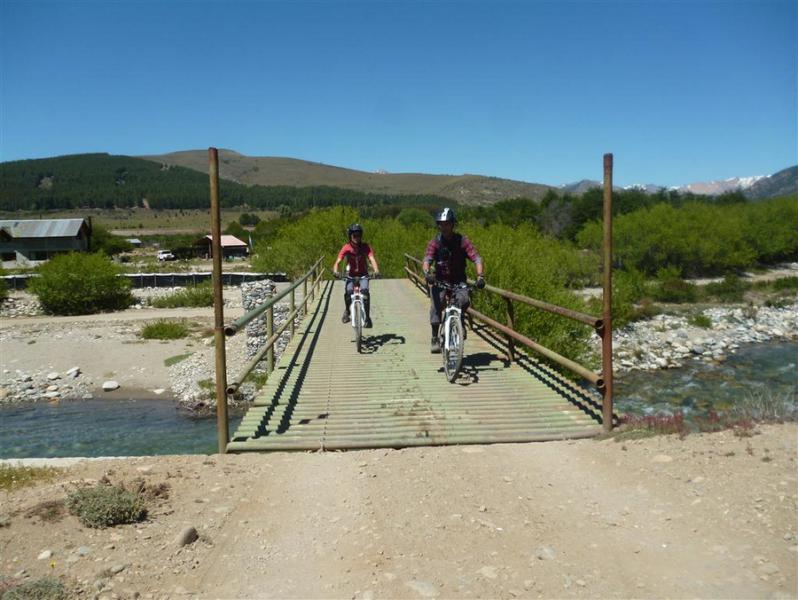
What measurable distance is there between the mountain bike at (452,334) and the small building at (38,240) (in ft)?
255

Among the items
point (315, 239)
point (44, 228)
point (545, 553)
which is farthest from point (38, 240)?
point (545, 553)

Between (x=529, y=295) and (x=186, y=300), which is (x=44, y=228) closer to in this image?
(x=186, y=300)

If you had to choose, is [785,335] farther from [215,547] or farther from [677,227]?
[215,547]

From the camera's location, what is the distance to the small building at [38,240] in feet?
252

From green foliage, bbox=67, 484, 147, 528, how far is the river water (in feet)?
38.7

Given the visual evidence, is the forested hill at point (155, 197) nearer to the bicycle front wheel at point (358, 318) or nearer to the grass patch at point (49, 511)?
the bicycle front wheel at point (358, 318)

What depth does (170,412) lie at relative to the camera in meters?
21.2

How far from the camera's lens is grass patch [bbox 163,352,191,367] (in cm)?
2748

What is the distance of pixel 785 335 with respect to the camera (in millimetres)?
34000

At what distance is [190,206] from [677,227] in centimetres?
15262

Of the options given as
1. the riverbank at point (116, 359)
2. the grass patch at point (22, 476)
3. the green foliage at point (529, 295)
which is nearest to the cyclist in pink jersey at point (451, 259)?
the grass patch at point (22, 476)

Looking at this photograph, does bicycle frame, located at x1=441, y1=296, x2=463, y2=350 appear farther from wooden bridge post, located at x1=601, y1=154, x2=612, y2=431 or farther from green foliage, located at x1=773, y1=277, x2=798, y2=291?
green foliage, located at x1=773, y1=277, x2=798, y2=291

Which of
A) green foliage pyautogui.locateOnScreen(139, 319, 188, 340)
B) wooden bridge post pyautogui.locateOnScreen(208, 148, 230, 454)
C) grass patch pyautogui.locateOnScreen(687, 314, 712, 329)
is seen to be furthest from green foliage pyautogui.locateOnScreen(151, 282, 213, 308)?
A: wooden bridge post pyautogui.locateOnScreen(208, 148, 230, 454)

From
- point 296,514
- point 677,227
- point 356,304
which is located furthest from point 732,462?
point 677,227
